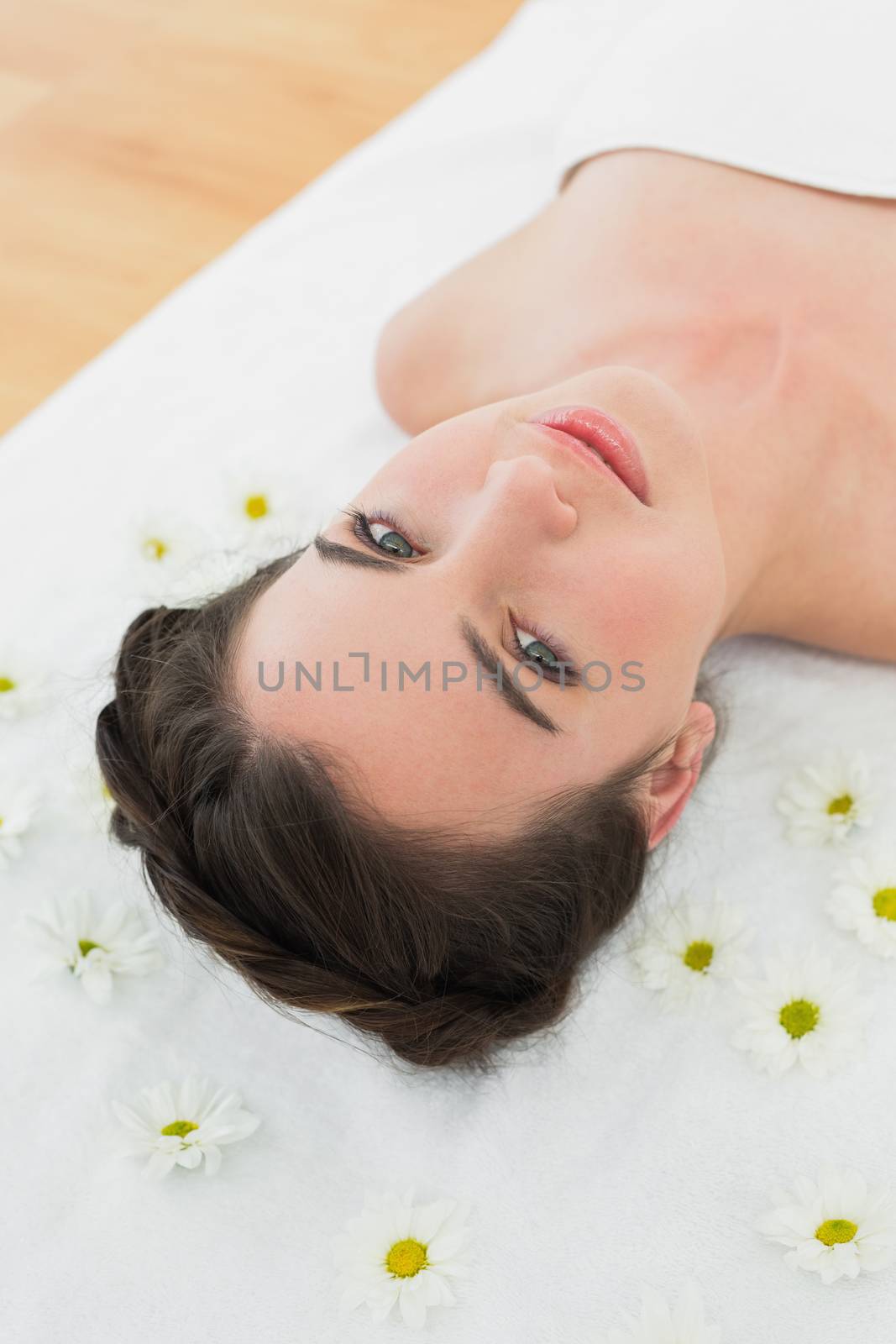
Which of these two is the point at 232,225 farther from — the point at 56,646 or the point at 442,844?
the point at 442,844

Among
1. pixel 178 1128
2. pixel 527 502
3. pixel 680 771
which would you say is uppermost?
pixel 527 502

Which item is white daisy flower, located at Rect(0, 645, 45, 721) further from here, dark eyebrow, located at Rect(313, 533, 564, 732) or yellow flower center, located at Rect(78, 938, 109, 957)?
dark eyebrow, located at Rect(313, 533, 564, 732)

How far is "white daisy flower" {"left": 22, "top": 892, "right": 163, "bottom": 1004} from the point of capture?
124 centimetres

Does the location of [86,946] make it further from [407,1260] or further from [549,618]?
[549,618]

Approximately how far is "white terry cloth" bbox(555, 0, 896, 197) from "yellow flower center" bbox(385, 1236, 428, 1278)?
1218 millimetres

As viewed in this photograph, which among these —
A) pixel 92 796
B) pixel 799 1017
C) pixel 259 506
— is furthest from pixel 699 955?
pixel 259 506

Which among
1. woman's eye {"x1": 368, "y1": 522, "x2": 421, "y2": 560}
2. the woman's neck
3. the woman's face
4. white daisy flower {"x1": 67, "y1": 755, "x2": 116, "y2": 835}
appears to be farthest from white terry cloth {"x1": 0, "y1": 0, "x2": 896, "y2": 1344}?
woman's eye {"x1": 368, "y1": 522, "x2": 421, "y2": 560}

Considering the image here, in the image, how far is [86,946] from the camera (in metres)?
1.27

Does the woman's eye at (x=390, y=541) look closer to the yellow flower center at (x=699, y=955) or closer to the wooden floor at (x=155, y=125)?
the yellow flower center at (x=699, y=955)

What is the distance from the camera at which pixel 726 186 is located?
1.42 metres

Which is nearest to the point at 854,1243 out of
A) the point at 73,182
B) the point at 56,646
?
the point at 56,646

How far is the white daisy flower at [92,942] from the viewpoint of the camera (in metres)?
1.24

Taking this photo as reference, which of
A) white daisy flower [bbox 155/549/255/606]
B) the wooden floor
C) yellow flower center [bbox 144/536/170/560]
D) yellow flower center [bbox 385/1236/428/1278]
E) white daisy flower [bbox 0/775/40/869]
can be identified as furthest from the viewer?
the wooden floor

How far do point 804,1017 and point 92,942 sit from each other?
0.74m
